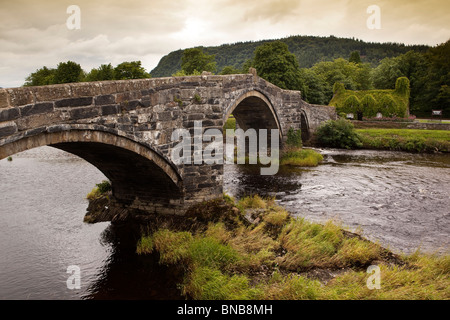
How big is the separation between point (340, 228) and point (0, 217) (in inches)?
480

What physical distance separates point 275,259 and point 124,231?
5.36 metres

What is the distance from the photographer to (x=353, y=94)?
132 ft

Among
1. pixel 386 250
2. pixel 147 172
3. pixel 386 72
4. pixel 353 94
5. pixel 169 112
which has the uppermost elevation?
pixel 386 72

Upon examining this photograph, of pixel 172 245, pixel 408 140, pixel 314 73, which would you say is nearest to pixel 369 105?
pixel 408 140

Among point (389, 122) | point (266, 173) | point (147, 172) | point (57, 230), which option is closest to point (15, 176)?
point (57, 230)

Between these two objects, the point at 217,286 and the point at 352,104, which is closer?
the point at 217,286

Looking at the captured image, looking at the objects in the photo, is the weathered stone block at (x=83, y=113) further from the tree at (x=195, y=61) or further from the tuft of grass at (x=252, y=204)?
the tree at (x=195, y=61)

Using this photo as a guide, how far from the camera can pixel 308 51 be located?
121m

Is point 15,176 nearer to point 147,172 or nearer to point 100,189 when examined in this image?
point 100,189

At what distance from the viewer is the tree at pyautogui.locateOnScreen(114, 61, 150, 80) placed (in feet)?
119

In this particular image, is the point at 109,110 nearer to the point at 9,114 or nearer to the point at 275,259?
the point at 9,114

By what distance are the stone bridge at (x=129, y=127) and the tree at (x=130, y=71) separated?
85.5ft

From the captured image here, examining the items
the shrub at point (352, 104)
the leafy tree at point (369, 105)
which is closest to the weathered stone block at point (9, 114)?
the leafy tree at point (369, 105)

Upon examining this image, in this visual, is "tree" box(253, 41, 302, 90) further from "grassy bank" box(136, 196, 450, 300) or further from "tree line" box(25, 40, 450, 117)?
"grassy bank" box(136, 196, 450, 300)
